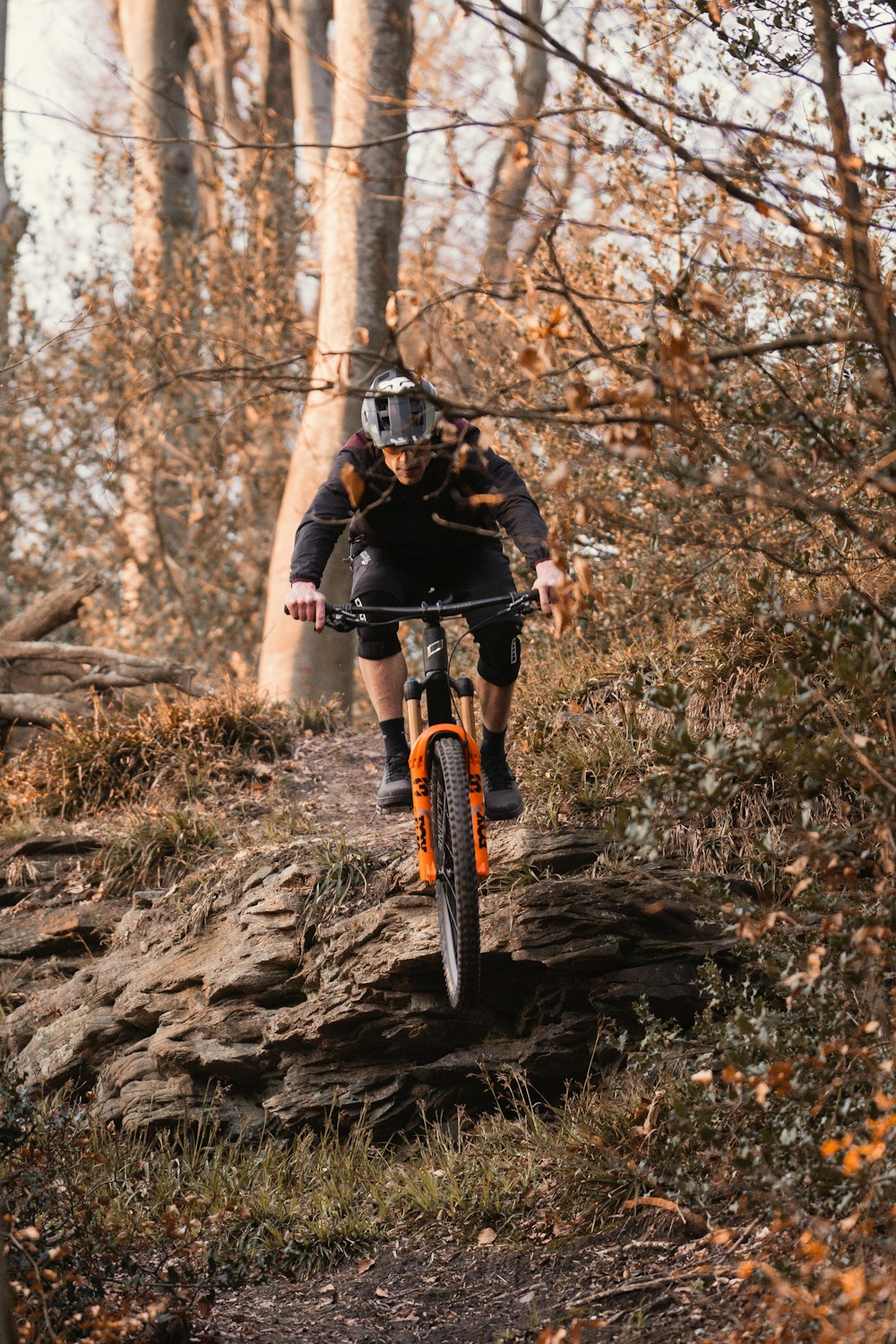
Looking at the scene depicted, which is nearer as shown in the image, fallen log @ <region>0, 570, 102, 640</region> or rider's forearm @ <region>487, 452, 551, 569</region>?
rider's forearm @ <region>487, 452, 551, 569</region>

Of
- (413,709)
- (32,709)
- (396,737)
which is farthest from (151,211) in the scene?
(413,709)

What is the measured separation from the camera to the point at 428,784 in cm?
541

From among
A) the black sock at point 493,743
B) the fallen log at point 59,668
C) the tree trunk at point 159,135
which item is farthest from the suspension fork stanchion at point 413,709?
the tree trunk at point 159,135

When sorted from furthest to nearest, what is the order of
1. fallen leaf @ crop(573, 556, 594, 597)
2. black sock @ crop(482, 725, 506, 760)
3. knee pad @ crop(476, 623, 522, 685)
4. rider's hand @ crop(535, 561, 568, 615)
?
1. black sock @ crop(482, 725, 506, 760)
2. knee pad @ crop(476, 623, 522, 685)
3. rider's hand @ crop(535, 561, 568, 615)
4. fallen leaf @ crop(573, 556, 594, 597)

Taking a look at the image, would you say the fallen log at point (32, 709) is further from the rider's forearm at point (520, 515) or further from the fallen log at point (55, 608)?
the rider's forearm at point (520, 515)

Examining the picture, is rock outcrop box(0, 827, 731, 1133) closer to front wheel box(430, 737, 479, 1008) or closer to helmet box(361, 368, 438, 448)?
front wheel box(430, 737, 479, 1008)

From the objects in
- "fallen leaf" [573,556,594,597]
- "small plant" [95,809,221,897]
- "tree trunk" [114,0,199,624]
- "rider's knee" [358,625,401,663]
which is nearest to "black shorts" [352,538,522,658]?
"rider's knee" [358,625,401,663]

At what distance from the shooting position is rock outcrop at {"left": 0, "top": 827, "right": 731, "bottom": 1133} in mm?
5684

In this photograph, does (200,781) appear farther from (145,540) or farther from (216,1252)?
(145,540)

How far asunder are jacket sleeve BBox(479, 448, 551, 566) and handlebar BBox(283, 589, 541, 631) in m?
0.23

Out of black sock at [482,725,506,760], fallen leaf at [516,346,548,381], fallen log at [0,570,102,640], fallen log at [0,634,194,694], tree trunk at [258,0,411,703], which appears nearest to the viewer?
fallen leaf at [516,346,548,381]

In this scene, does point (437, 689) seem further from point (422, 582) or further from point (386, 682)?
point (422, 582)

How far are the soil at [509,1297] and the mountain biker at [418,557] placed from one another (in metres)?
1.75

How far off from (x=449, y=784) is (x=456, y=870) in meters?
0.33
